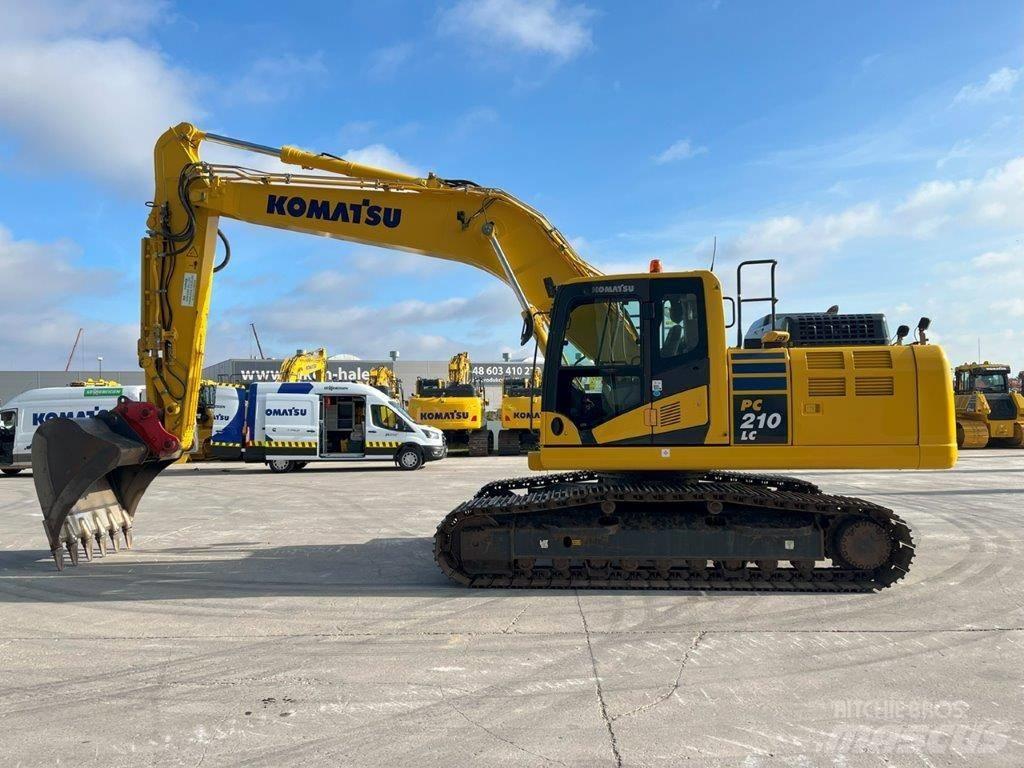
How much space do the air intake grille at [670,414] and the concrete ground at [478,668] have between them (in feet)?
5.25

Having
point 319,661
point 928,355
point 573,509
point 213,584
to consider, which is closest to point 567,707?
point 319,661

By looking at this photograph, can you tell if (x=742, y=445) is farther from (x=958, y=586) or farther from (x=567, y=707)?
(x=567, y=707)

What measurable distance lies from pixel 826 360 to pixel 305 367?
25289 millimetres

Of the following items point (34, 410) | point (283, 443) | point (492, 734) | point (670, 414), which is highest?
point (34, 410)

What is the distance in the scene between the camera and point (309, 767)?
3.52 m

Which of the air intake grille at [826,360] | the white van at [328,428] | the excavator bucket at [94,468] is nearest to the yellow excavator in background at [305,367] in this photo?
the white van at [328,428]

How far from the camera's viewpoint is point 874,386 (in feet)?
21.9

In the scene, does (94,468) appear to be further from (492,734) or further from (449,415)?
(449,415)

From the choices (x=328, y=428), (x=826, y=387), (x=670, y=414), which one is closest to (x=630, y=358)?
(x=670, y=414)

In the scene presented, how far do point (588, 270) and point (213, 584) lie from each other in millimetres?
5221

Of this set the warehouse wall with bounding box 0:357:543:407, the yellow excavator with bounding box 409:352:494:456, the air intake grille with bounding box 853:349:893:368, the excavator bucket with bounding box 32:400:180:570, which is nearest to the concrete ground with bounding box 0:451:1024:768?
the excavator bucket with bounding box 32:400:180:570

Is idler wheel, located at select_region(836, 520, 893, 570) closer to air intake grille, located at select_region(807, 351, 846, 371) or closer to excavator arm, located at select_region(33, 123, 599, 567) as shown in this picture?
air intake grille, located at select_region(807, 351, 846, 371)

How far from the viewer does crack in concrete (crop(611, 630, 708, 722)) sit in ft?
13.4

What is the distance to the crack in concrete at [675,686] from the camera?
161 inches
